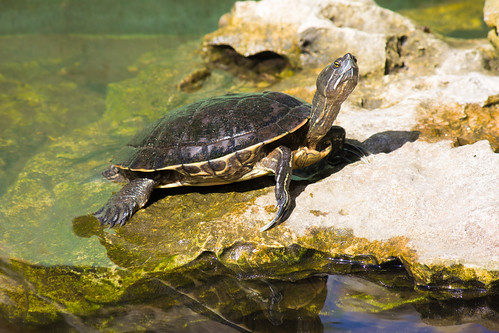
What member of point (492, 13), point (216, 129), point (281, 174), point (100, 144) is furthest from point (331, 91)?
point (492, 13)

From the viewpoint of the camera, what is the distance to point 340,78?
12.3 ft

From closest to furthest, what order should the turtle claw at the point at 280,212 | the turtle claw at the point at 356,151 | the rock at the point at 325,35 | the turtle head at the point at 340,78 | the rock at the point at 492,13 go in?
the turtle claw at the point at 280,212, the turtle head at the point at 340,78, the turtle claw at the point at 356,151, the rock at the point at 492,13, the rock at the point at 325,35

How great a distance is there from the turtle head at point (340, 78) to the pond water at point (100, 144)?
1508 millimetres

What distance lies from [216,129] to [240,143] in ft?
0.90

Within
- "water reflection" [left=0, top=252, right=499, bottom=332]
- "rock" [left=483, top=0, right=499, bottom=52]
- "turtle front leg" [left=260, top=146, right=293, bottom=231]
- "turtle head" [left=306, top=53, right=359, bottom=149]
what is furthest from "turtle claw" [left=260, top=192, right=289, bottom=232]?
"rock" [left=483, top=0, right=499, bottom=52]

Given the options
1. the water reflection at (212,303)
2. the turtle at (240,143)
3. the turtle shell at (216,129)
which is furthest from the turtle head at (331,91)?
the water reflection at (212,303)

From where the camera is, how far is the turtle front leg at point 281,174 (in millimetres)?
3624

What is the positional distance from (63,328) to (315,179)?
241 centimetres

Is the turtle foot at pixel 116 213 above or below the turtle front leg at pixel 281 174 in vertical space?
below

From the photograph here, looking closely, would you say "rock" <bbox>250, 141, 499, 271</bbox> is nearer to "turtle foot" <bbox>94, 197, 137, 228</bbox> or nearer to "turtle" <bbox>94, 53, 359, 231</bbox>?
"turtle" <bbox>94, 53, 359, 231</bbox>

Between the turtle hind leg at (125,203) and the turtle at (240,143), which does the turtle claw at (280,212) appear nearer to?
the turtle at (240,143)

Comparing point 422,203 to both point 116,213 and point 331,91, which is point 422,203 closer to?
point 331,91

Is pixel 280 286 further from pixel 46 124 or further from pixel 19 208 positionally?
pixel 46 124

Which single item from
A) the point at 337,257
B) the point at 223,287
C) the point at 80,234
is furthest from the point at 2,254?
the point at 337,257
